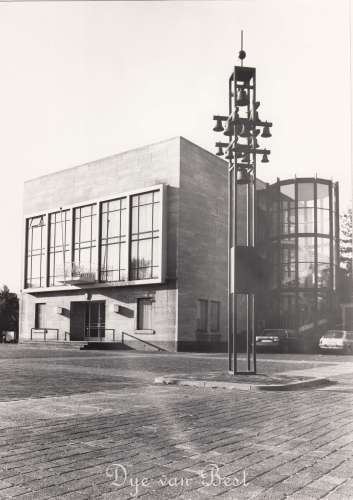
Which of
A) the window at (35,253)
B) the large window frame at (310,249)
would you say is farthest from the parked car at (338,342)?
the window at (35,253)

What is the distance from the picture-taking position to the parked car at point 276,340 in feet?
97.9

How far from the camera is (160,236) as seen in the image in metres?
30.7

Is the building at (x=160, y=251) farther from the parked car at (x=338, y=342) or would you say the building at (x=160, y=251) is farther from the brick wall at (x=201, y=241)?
the parked car at (x=338, y=342)

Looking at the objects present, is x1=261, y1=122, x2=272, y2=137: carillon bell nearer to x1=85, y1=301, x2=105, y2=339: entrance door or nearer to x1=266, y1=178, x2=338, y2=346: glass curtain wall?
x1=85, y1=301, x2=105, y2=339: entrance door

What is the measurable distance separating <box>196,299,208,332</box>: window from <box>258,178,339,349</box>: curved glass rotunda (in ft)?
26.3

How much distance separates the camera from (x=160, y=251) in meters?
30.7

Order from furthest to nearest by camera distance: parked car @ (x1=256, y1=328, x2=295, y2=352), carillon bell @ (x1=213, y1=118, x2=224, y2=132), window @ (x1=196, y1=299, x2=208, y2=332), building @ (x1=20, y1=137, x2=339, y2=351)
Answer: window @ (x1=196, y1=299, x2=208, y2=332)
building @ (x1=20, y1=137, x2=339, y2=351)
parked car @ (x1=256, y1=328, x2=295, y2=352)
carillon bell @ (x1=213, y1=118, x2=224, y2=132)

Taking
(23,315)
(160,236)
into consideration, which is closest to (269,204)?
(160,236)

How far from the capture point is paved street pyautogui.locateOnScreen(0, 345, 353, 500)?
137 inches

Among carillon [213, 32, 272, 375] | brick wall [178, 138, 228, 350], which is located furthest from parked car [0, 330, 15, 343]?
carillon [213, 32, 272, 375]

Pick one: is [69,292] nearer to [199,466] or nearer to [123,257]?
[123,257]

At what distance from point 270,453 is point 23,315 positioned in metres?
37.3

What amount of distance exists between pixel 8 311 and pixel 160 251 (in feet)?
91.8

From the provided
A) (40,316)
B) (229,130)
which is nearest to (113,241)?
(40,316)
